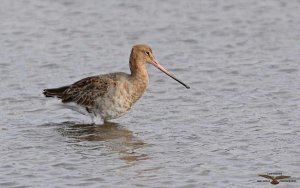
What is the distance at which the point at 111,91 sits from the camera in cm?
1261

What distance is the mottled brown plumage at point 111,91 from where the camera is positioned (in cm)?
1258

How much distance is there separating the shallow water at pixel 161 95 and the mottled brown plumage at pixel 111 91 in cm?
29

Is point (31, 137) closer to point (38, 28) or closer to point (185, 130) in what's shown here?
point (185, 130)

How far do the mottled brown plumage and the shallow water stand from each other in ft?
0.96

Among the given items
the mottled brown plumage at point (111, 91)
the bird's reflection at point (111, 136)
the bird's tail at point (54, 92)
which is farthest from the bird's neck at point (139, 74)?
the bird's tail at point (54, 92)

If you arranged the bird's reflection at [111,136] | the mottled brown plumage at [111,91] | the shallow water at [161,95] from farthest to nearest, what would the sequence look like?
the mottled brown plumage at [111,91]
the bird's reflection at [111,136]
the shallow water at [161,95]

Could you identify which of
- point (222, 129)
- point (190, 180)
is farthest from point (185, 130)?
point (190, 180)

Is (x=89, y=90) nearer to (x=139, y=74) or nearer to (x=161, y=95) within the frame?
(x=139, y=74)

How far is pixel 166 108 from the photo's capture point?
1341 centimetres

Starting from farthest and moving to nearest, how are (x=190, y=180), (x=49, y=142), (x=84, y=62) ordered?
(x=84, y=62)
(x=49, y=142)
(x=190, y=180)

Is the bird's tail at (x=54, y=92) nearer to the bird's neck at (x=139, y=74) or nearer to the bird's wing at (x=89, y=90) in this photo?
the bird's wing at (x=89, y=90)

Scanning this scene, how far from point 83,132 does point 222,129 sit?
71.8 inches

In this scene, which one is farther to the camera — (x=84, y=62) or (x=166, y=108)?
(x=84, y=62)

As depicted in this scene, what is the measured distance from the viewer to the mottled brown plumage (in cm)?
1258
